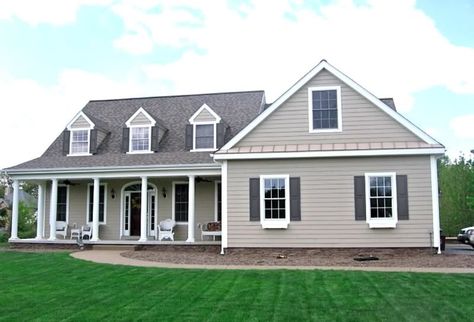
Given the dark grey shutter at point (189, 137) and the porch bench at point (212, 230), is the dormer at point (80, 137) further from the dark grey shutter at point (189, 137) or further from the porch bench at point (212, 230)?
the porch bench at point (212, 230)

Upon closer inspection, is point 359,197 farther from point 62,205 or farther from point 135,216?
point 62,205

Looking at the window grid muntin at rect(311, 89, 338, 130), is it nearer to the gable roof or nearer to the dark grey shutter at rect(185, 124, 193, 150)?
the gable roof

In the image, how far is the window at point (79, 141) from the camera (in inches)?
832

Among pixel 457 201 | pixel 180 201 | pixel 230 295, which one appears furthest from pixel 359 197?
pixel 457 201

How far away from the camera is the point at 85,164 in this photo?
63.6ft

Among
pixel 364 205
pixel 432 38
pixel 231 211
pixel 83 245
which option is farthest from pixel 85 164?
pixel 432 38

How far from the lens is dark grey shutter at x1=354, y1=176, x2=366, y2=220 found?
15180 millimetres

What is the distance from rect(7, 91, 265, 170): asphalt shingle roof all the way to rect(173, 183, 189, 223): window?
4.96 feet

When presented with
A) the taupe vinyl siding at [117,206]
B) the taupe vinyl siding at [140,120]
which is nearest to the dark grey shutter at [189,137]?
the taupe vinyl siding at [117,206]

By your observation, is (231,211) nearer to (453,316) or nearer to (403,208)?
(403,208)

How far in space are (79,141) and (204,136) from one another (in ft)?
19.0

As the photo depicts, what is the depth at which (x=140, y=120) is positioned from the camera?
20.6 metres

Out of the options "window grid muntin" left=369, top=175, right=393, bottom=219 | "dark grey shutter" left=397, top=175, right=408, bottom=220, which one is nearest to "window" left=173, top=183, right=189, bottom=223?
"window grid muntin" left=369, top=175, right=393, bottom=219

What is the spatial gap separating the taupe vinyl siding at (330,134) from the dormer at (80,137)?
803 centimetres
